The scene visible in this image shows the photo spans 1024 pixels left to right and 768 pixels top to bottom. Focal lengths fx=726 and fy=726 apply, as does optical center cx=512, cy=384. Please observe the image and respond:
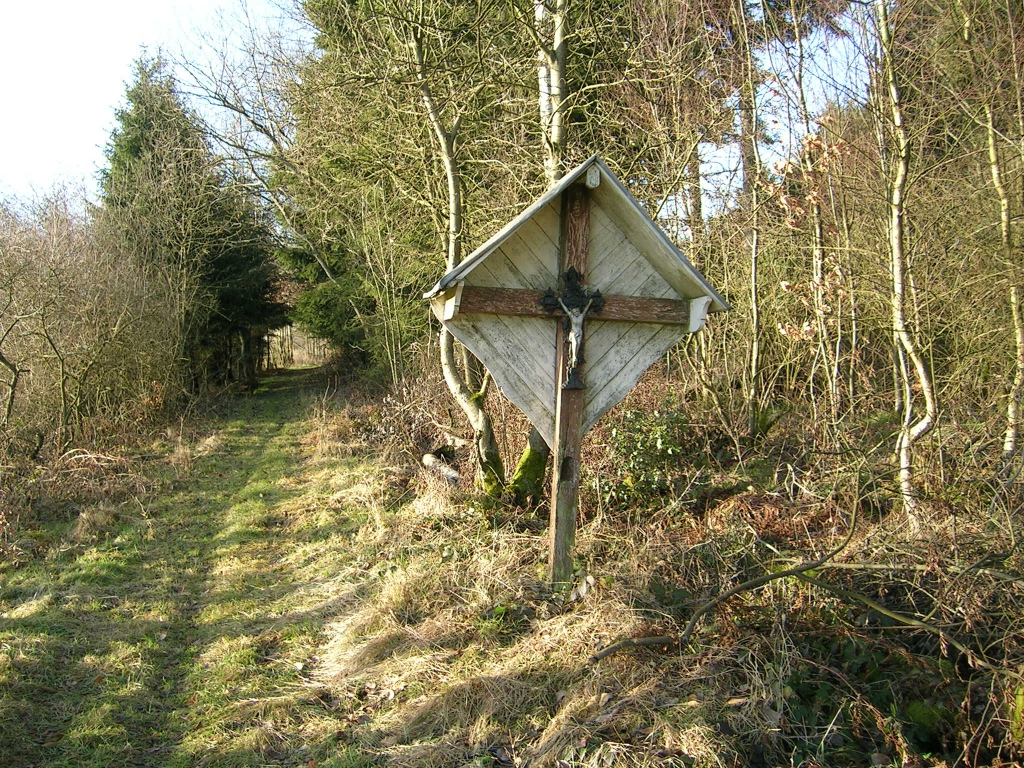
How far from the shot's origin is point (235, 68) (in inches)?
808

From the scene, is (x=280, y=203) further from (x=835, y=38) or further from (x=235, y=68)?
(x=835, y=38)

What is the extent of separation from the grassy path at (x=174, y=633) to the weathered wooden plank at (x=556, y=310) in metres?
2.87

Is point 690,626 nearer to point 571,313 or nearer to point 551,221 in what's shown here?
point 571,313

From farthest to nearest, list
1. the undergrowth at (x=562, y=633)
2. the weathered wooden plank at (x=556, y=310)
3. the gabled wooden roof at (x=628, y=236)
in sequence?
the weathered wooden plank at (x=556, y=310)
the gabled wooden roof at (x=628, y=236)
the undergrowth at (x=562, y=633)

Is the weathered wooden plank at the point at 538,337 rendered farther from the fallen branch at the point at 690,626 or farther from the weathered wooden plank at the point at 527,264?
the fallen branch at the point at 690,626

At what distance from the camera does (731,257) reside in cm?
987

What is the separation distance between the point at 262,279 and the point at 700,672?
69.3 ft

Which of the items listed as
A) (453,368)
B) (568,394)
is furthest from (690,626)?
(453,368)

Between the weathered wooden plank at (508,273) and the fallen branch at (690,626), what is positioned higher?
the weathered wooden plank at (508,273)

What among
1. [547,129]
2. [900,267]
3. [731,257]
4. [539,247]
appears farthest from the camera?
[731,257]

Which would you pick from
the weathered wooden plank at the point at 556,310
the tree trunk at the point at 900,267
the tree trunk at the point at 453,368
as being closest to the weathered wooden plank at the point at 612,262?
the weathered wooden plank at the point at 556,310

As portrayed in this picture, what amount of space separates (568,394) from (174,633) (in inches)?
164

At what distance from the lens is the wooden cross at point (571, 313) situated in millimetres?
4863

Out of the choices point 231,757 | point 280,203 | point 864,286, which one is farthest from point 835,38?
point 280,203
